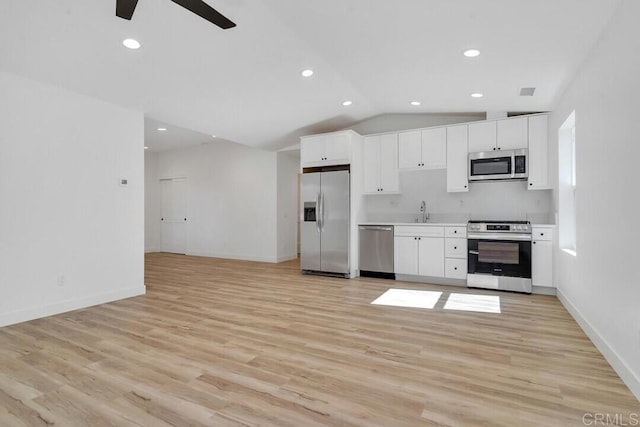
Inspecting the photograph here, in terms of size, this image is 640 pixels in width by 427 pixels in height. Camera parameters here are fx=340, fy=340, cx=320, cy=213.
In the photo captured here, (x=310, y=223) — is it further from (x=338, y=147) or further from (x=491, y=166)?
(x=491, y=166)

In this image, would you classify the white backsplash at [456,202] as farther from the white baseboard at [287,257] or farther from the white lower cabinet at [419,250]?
the white baseboard at [287,257]

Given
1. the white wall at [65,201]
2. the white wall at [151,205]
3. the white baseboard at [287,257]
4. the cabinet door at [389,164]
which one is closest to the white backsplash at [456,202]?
the cabinet door at [389,164]

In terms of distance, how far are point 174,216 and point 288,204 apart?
3.43 m

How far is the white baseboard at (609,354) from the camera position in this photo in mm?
1993

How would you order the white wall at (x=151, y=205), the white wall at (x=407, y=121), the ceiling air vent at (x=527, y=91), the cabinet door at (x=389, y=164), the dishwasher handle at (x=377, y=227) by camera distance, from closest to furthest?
the ceiling air vent at (x=527, y=91) → the dishwasher handle at (x=377, y=227) → the white wall at (x=407, y=121) → the cabinet door at (x=389, y=164) → the white wall at (x=151, y=205)

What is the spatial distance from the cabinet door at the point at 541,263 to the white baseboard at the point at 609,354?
907 millimetres

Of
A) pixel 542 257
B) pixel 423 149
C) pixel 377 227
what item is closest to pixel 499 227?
pixel 542 257

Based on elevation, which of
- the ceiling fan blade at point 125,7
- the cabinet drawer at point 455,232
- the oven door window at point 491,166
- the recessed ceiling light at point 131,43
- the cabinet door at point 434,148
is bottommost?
the cabinet drawer at point 455,232

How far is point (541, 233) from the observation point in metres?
4.47

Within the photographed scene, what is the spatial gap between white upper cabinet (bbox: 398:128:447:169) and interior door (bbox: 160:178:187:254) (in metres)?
6.12

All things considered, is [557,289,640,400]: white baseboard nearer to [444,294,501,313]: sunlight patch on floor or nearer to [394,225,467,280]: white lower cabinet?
[444,294,501,313]: sunlight patch on floor

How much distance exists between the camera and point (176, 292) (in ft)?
15.5

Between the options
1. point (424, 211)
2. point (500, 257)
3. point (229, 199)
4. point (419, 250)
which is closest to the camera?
point (500, 257)

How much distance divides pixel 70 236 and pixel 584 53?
5.40m
